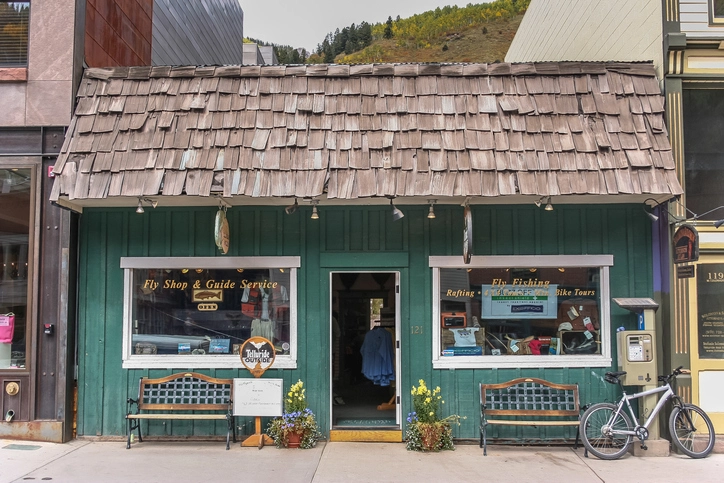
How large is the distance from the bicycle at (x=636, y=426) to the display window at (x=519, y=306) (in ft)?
2.72

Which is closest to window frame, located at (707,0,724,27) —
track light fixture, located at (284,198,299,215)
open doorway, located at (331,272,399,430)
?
open doorway, located at (331,272,399,430)

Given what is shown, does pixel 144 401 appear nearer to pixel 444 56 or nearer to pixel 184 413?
pixel 184 413

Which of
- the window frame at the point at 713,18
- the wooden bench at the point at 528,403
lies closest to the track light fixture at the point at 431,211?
the wooden bench at the point at 528,403

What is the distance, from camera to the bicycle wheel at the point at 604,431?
726 cm

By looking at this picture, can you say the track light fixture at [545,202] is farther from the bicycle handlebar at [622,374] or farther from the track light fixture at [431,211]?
the bicycle handlebar at [622,374]

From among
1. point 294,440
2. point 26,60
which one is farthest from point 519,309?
point 26,60

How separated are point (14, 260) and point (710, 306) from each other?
364 inches

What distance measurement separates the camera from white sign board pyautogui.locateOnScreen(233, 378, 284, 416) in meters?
7.68

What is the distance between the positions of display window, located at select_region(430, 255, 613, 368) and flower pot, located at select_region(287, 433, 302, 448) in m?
2.14

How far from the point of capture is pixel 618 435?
7.64m

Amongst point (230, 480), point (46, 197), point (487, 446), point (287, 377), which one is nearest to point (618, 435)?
point (487, 446)

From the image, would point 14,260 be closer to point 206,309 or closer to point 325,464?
point 206,309

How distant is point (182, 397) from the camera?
791cm

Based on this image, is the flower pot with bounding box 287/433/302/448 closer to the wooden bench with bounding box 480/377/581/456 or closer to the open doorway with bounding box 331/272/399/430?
the open doorway with bounding box 331/272/399/430
